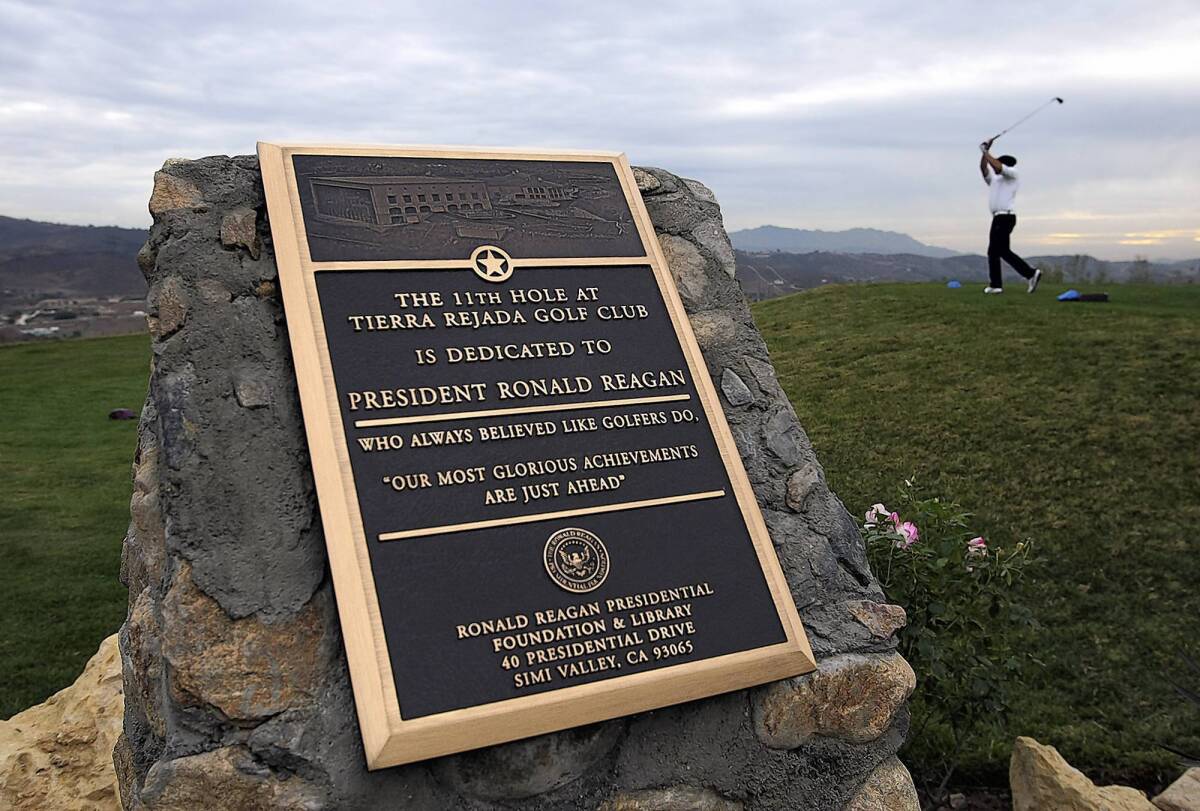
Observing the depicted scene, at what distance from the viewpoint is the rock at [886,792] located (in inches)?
133

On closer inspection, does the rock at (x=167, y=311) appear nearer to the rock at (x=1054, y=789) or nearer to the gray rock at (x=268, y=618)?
the gray rock at (x=268, y=618)

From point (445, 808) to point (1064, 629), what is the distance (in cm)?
397

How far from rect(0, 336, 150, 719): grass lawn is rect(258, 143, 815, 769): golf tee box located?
11.7 ft

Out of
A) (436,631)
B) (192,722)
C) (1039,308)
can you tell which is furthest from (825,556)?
(1039,308)

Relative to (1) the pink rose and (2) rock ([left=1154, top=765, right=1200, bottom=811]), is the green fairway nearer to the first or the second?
(2) rock ([left=1154, top=765, right=1200, bottom=811])

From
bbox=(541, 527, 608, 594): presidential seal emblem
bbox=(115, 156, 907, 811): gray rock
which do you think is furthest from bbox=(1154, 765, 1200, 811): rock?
bbox=(541, 527, 608, 594): presidential seal emblem

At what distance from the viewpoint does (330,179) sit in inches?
137

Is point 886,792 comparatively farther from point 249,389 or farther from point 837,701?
point 249,389

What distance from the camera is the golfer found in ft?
40.3

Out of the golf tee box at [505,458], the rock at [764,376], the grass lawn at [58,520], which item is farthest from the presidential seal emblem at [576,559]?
the grass lawn at [58,520]

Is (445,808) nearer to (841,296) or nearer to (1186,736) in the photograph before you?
(1186,736)

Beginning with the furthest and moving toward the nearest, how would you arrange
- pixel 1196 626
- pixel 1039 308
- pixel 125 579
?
pixel 1039 308, pixel 1196 626, pixel 125 579

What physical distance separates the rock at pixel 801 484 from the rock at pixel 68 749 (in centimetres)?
290

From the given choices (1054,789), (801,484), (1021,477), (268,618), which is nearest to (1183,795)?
(1054,789)
